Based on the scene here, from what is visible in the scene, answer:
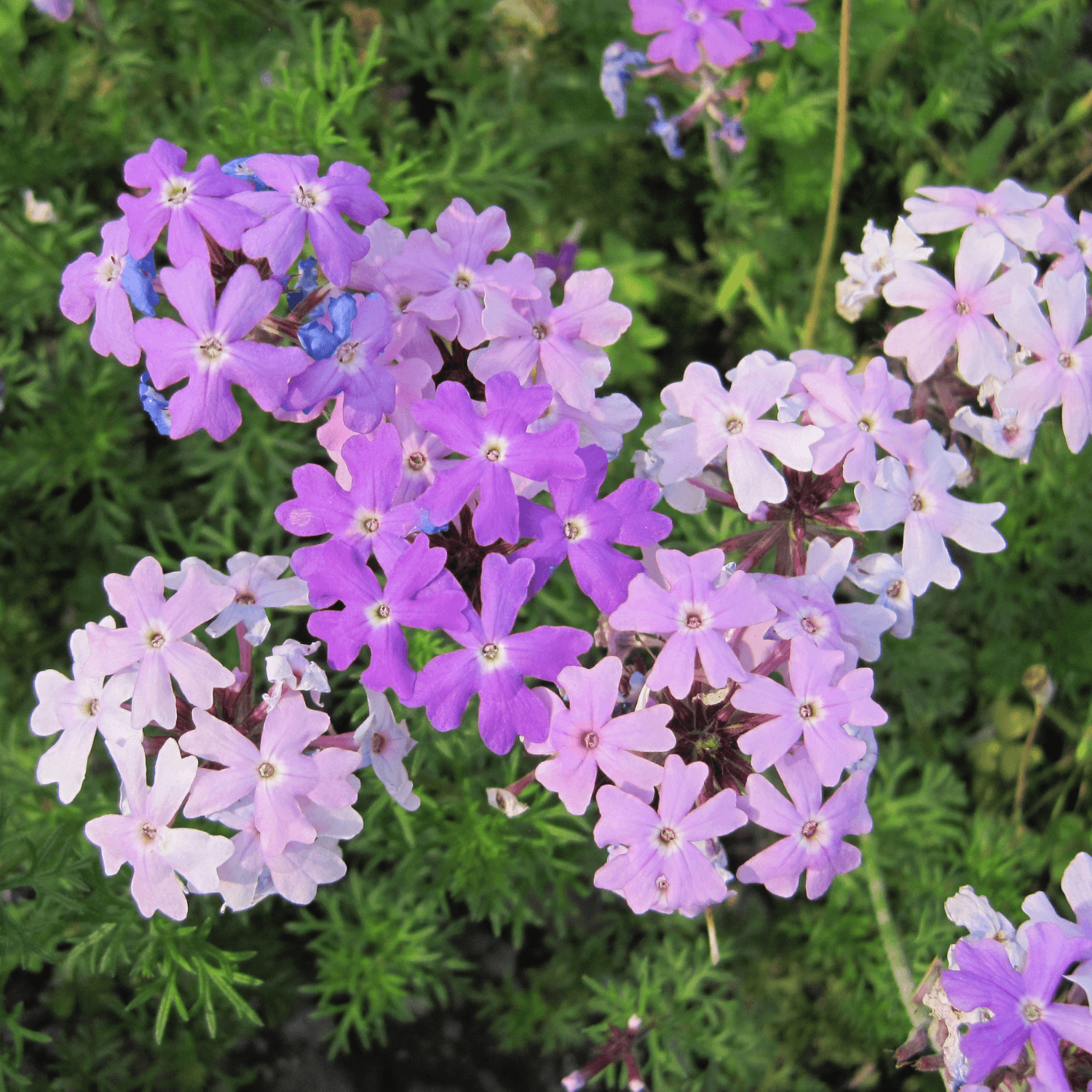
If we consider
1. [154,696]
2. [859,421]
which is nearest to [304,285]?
[154,696]

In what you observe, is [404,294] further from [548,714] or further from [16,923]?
[16,923]

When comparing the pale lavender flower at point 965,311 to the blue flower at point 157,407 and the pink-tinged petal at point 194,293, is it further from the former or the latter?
the blue flower at point 157,407

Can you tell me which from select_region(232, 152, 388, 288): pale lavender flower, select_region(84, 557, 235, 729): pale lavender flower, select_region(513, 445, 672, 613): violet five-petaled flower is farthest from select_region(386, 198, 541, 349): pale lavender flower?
select_region(84, 557, 235, 729): pale lavender flower

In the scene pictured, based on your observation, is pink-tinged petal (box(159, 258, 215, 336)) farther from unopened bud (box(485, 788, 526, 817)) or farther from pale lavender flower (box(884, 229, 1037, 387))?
pale lavender flower (box(884, 229, 1037, 387))

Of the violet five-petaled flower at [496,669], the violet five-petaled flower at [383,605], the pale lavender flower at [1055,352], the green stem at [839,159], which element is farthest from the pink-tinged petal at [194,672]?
the green stem at [839,159]

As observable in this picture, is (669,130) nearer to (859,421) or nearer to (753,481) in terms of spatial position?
(859,421)

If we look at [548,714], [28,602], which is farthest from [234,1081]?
[548,714]
